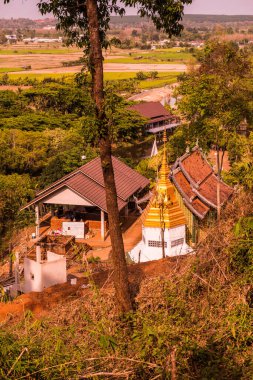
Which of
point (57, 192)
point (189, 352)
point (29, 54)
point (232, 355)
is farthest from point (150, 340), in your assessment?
point (29, 54)

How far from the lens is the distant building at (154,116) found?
4469 centimetres

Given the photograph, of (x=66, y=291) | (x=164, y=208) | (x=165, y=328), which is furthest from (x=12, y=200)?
(x=165, y=328)

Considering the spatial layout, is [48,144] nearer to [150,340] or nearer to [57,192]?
[57,192]

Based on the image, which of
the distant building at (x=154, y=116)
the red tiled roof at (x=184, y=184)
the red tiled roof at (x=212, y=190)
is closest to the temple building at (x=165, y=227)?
the red tiled roof at (x=184, y=184)

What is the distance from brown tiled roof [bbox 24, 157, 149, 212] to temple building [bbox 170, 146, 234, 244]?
3.25m

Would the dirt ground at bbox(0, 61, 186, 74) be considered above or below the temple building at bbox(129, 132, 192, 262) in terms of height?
above

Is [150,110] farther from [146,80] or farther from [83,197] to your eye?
[146,80]

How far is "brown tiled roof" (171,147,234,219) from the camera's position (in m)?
17.4

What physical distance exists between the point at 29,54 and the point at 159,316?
135 meters

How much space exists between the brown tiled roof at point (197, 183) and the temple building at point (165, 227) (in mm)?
1425

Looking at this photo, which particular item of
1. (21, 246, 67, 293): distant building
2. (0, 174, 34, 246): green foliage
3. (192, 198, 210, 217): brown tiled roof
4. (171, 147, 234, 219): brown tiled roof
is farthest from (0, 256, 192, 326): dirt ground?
(0, 174, 34, 246): green foliage

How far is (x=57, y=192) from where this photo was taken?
20.8 meters

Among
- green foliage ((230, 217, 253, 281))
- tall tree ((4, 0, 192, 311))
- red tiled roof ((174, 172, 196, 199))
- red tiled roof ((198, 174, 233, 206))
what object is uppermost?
tall tree ((4, 0, 192, 311))

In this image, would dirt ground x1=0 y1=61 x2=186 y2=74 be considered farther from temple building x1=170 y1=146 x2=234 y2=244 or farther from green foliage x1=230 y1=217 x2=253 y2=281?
green foliage x1=230 y1=217 x2=253 y2=281
